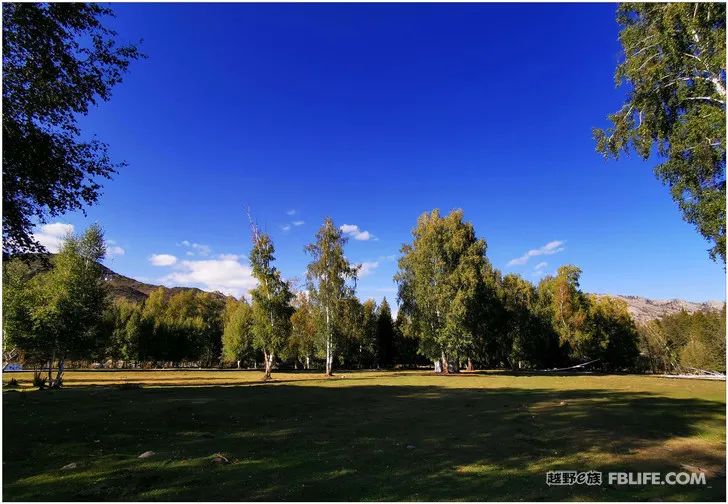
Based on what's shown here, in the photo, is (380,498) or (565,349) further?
(565,349)

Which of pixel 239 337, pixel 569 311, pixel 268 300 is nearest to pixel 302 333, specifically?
pixel 239 337

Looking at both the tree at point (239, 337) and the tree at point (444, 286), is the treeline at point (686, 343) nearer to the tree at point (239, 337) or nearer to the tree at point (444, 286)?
the tree at point (444, 286)

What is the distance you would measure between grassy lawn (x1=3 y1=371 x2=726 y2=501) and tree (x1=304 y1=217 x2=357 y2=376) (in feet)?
121

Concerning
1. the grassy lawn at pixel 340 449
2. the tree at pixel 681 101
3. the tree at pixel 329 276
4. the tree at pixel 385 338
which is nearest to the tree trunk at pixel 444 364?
the tree at pixel 329 276

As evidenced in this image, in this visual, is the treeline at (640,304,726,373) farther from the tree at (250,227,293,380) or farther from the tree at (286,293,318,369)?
the tree at (250,227,293,380)

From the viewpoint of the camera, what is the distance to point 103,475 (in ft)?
27.8

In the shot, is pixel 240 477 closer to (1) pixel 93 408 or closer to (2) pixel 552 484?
(2) pixel 552 484

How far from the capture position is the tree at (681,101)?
14945mm

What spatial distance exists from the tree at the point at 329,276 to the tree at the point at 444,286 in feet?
31.7

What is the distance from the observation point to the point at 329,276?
57.3 meters

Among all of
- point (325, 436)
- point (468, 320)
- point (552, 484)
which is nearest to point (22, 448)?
point (325, 436)

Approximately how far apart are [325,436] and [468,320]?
147ft

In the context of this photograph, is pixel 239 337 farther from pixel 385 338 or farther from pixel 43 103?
pixel 43 103

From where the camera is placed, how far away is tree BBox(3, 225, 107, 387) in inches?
1228
